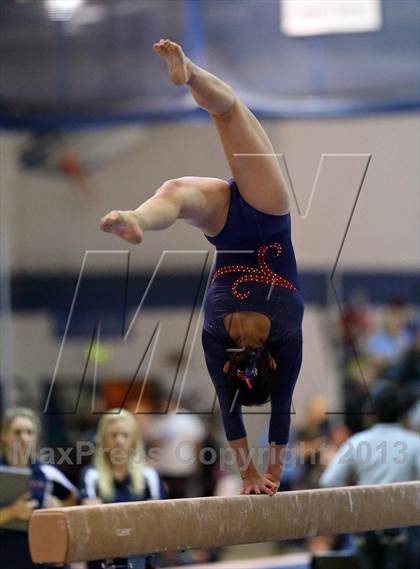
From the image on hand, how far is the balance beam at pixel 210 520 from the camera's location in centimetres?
324

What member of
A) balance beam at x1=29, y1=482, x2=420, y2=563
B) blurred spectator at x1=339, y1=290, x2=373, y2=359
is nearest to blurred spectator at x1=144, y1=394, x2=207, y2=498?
blurred spectator at x1=339, y1=290, x2=373, y2=359

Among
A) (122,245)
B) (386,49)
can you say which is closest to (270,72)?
(386,49)

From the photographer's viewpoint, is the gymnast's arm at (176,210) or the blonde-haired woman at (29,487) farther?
the blonde-haired woman at (29,487)

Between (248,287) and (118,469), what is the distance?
1863 mm

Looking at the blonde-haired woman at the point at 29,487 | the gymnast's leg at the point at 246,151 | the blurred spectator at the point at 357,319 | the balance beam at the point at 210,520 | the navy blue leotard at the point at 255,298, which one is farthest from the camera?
the blurred spectator at the point at 357,319

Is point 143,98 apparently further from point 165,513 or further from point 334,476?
point 165,513

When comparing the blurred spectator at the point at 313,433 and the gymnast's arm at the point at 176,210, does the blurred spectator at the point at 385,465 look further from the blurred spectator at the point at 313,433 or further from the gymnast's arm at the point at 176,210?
the gymnast's arm at the point at 176,210

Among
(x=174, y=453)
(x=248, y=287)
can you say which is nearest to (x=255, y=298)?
(x=248, y=287)

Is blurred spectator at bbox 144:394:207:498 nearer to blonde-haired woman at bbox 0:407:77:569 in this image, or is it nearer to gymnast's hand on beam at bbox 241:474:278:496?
blonde-haired woman at bbox 0:407:77:569

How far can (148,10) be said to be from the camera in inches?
266

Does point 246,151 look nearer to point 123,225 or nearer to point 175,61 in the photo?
point 175,61

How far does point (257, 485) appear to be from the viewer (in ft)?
12.7

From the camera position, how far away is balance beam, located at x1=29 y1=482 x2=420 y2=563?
10.6ft

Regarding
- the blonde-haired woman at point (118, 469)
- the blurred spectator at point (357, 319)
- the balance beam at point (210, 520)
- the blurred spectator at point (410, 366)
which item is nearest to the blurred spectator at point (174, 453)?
Result: the blurred spectator at point (357, 319)
